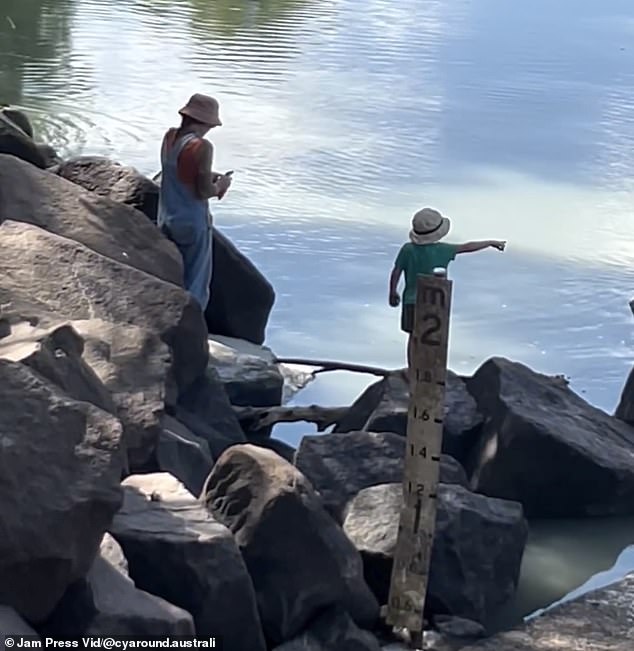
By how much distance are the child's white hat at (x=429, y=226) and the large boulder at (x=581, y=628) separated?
5.12ft

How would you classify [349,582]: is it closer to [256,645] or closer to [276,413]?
[256,645]

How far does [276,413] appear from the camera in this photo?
7438 millimetres

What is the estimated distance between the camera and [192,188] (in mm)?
7414

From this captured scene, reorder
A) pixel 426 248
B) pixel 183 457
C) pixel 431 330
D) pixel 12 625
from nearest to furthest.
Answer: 1. pixel 12 625
2. pixel 431 330
3. pixel 183 457
4. pixel 426 248

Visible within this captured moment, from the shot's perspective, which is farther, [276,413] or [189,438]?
[276,413]

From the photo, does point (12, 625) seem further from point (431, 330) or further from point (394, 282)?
point (394, 282)

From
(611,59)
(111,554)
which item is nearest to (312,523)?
(111,554)

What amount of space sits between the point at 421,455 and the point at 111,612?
143 centimetres

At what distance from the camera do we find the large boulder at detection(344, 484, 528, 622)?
5.54 metres

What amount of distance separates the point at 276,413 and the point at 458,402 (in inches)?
35.3

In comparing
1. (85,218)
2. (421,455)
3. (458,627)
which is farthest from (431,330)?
(85,218)

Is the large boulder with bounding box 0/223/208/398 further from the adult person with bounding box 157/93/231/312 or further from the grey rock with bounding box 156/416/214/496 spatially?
the adult person with bounding box 157/93/231/312

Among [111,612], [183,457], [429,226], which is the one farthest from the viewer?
[429,226]

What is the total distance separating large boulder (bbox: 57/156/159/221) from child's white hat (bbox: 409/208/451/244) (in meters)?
2.23
